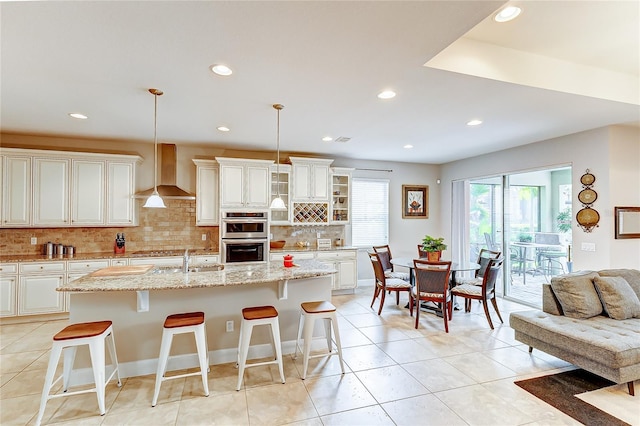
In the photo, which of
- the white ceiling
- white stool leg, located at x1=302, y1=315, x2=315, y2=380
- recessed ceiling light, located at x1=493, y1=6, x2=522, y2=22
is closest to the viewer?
the white ceiling

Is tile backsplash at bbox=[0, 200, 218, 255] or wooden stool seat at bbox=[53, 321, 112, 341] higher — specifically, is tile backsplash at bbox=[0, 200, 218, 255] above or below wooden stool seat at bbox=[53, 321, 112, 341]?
above

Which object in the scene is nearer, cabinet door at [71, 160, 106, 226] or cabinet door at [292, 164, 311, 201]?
cabinet door at [71, 160, 106, 226]

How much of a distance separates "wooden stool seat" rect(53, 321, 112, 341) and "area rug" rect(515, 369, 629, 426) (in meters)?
3.57

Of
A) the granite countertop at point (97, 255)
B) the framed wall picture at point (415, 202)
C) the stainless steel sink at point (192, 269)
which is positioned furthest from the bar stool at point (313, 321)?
the framed wall picture at point (415, 202)

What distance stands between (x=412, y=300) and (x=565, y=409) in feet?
7.52

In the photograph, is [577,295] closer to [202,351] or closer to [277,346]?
[277,346]

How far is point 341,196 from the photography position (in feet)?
20.0

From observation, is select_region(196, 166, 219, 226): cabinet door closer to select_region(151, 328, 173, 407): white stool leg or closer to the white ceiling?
the white ceiling

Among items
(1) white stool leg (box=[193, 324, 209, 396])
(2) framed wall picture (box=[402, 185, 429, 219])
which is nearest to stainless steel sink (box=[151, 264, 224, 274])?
(1) white stool leg (box=[193, 324, 209, 396])

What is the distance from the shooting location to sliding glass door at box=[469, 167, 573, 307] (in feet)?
15.5

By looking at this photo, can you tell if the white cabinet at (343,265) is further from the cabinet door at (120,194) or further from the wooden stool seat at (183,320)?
the cabinet door at (120,194)

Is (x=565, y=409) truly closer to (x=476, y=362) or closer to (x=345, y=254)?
(x=476, y=362)

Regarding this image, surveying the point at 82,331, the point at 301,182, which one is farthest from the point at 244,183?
the point at 82,331

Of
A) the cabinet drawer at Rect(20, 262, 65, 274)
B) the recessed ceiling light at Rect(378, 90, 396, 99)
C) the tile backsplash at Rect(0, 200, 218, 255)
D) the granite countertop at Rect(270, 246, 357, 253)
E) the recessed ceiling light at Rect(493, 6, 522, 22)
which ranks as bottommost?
the cabinet drawer at Rect(20, 262, 65, 274)
